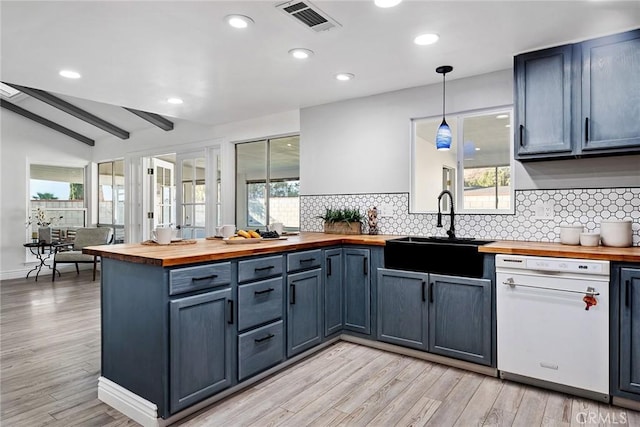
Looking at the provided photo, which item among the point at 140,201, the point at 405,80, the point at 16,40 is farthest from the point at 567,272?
the point at 140,201

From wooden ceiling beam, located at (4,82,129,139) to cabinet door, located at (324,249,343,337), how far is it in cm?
497

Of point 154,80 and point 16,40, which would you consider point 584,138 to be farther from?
point 16,40

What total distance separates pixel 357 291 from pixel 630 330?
181 cm

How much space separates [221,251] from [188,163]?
4.02 meters

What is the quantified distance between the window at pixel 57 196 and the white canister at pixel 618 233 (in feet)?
26.0

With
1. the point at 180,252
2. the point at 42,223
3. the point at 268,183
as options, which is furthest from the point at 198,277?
the point at 42,223

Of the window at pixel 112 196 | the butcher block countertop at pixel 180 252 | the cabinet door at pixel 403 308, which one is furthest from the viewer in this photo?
the window at pixel 112 196

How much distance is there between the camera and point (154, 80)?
3.43 m

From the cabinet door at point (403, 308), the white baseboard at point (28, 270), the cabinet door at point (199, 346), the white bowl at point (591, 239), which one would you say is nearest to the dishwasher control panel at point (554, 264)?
the white bowl at point (591, 239)

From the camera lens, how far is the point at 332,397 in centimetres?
238

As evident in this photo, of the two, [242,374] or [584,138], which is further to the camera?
[584,138]

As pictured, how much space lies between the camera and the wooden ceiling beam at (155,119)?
5.52m

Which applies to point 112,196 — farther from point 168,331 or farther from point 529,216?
point 529,216

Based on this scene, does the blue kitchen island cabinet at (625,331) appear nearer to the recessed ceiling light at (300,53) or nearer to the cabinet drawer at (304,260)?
the cabinet drawer at (304,260)
